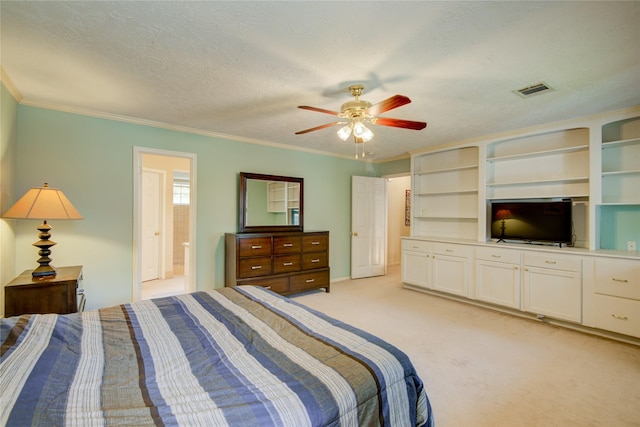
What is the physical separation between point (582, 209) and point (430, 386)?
10.1 ft

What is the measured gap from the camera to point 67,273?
102 inches

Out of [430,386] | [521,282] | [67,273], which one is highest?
[67,273]

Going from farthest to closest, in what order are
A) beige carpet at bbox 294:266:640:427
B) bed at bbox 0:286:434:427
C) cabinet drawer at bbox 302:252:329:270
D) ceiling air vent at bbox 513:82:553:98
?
cabinet drawer at bbox 302:252:329:270
ceiling air vent at bbox 513:82:553:98
beige carpet at bbox 294:266:640:427
bed at bbox 0:286:434:427

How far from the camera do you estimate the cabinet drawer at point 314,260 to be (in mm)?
4465

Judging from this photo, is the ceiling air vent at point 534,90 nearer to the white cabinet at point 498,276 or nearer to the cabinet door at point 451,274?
the white cabinet at point 498,276

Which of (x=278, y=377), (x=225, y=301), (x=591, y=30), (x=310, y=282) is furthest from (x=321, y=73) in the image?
(x=310, y=282)

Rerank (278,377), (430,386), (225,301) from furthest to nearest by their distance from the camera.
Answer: (430,386) < (225,301) < (278,377)

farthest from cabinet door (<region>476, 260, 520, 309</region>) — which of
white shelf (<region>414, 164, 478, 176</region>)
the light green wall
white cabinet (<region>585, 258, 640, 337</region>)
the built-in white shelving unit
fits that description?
the light green wall

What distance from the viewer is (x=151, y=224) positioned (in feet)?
17.7

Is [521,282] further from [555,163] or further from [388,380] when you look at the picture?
[388,380]

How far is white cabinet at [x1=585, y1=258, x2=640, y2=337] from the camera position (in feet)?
9.21

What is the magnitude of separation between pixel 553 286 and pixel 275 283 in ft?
11.4

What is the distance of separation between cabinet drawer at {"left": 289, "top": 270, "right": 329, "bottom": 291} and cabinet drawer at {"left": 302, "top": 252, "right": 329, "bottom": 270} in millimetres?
112

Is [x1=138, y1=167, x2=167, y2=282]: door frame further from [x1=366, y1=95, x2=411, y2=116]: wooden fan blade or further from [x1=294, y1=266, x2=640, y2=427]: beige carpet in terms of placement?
[x1=366, y1=95, x2=411, y2=116]: wooden fan blade
